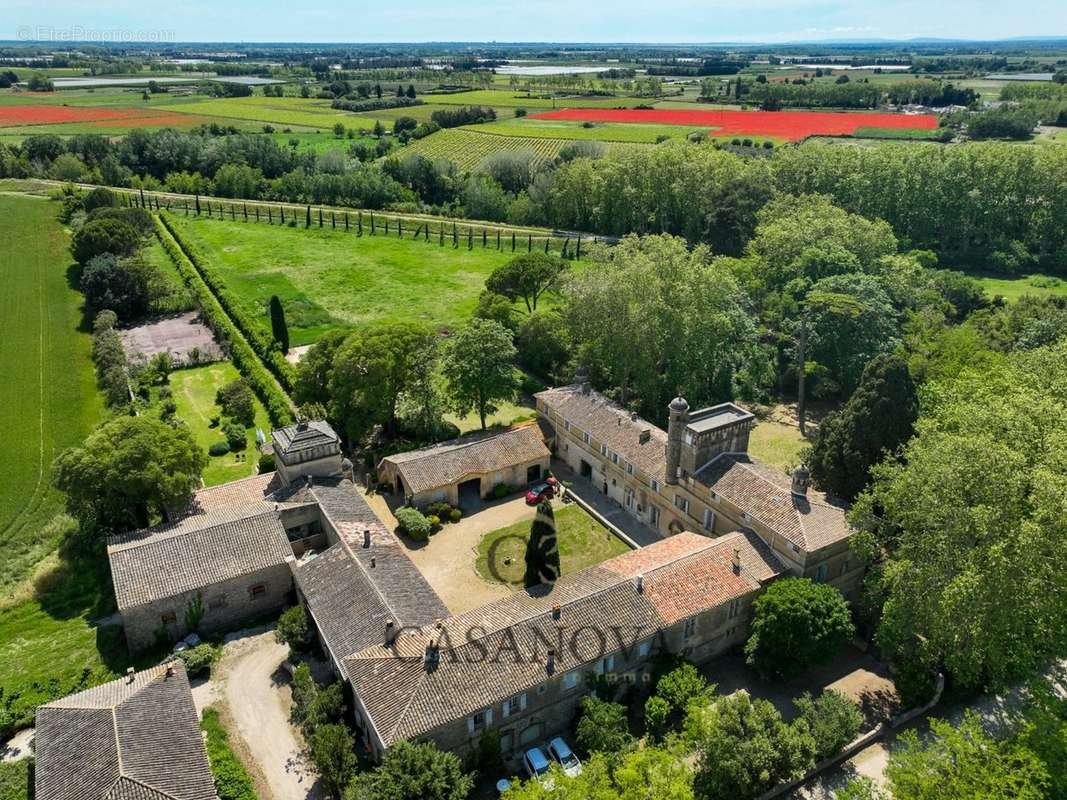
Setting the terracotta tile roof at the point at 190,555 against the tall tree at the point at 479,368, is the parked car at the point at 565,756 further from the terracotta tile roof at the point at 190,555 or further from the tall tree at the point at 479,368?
the tall tree at the point at 479,368

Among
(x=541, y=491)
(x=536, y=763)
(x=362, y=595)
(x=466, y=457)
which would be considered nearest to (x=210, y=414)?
(x=466, y=457)

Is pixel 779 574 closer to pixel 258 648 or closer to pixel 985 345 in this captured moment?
pixel 258 648

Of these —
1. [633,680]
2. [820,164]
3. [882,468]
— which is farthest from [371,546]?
[820,164]

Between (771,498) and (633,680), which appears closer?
(633,680)

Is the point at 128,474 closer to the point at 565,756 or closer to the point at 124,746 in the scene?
the point at 124,746

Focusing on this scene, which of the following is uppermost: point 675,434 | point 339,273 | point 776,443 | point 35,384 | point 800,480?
point 675,434

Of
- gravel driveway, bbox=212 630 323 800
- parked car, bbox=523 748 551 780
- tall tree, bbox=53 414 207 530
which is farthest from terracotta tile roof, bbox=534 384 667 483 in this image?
tall tree, bbox=53 414 207 530

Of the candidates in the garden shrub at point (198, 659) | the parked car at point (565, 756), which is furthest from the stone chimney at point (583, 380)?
the garden shrub at point (198, 659)
